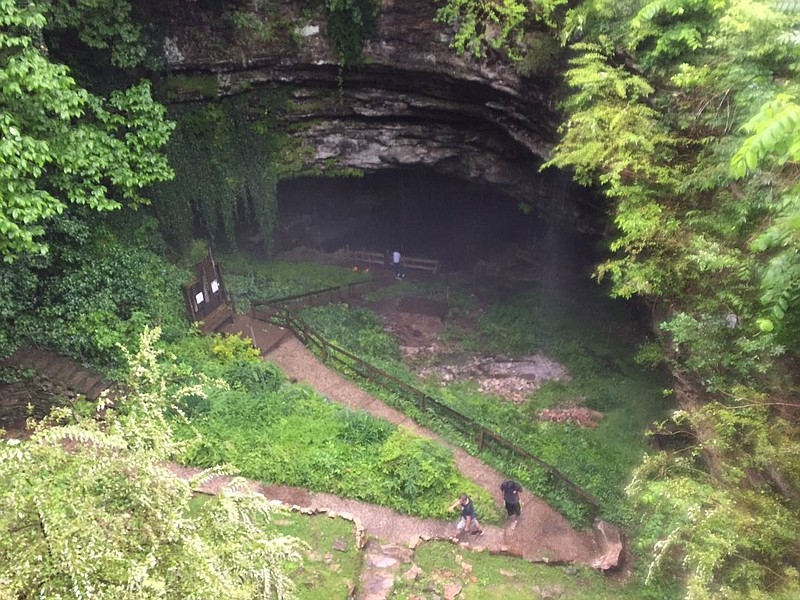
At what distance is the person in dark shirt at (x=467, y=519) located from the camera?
10.8 meters

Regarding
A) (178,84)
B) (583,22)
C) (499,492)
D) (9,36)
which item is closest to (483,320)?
(499,492)

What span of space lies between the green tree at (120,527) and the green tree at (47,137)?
6.40m

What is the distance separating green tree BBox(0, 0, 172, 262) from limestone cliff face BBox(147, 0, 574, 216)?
11.3ft

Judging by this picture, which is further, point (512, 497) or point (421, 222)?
point (421, 222)

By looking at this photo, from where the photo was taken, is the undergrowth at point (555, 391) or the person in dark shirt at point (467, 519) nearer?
the person in dark shirt at point (467, 519)

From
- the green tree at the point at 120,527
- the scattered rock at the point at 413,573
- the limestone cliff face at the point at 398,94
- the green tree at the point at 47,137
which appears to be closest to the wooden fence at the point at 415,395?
the scattered rock at the point at 413,573

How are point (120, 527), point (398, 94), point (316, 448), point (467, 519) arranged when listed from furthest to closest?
point (398, 94) < point (316, 448) < point (467, 519) < point (120, 527)

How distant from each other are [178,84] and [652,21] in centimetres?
1250

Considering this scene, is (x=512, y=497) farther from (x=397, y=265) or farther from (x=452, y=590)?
(x=397, y=265)

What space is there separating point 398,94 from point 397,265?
384 inches

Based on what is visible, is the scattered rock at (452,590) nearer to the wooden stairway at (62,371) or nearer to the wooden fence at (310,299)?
the wooden stairway at (62,371)

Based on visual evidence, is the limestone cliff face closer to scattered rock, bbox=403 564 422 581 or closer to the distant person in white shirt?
the distant person in white shirt

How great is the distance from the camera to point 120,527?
187 inches

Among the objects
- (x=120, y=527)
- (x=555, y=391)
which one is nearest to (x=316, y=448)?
(x=120, y=527)
